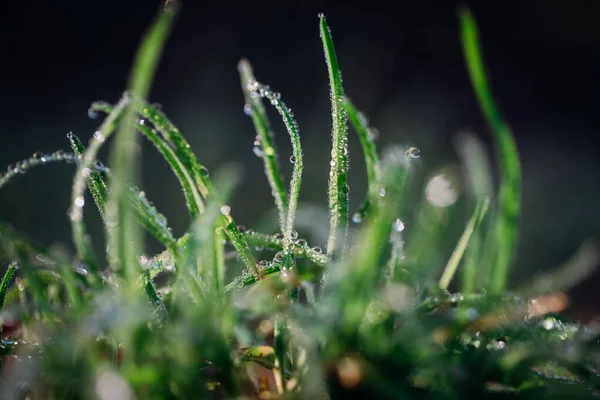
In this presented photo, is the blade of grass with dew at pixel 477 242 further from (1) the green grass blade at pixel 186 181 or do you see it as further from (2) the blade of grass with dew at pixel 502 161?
(1) the green grass blade at pixel 186 181

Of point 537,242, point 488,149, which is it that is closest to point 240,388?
point 537,242

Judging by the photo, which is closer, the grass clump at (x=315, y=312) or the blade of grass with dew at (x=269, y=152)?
the grass clump at (x=315, y=312)

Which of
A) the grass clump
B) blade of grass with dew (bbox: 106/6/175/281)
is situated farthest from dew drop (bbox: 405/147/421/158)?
blade of grass with dew (bbox: 106/6/175/281)

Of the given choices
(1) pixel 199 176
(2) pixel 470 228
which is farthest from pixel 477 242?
(1) pixel 199 176

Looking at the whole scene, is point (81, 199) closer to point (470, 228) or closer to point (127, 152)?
point (127, 152)

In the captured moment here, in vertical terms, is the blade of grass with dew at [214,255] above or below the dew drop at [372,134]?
below

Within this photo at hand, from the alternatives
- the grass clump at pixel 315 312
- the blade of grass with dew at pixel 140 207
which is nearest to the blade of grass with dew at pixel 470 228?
the grass clump at pixel 315 312

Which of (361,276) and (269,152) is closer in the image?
(361,276)

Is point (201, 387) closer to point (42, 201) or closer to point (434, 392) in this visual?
point (434, 392)
